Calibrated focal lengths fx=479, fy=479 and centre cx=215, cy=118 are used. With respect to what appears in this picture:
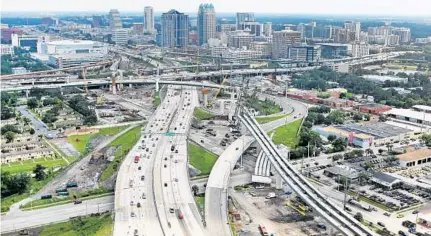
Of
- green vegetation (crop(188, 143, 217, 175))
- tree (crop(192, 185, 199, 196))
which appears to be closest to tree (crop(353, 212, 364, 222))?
tree (crop(192, 185, 199, 196))

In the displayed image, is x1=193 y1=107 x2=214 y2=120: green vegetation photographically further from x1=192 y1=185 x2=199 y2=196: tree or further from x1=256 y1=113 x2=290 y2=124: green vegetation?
x1=192 y1=185 x2=199 y2=196: tree

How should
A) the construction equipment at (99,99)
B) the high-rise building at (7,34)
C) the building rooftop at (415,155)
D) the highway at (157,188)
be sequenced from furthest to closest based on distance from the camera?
the high-rise building at (7,34), the construction equipment at (99,99), the building rooftop at (415,155), the highway at (157,188)

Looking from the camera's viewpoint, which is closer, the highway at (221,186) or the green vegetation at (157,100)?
the highway at (221,186)

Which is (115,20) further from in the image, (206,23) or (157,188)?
(157,188)

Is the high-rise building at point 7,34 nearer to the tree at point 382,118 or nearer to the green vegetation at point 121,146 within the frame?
the green vegetation at point 121,146

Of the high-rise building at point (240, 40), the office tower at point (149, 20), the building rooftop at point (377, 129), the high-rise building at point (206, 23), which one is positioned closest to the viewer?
the building rooftop at point (377, 129)

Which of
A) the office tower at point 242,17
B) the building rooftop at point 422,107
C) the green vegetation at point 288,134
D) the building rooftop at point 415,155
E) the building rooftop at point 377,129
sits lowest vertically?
the green vegetation at point 288,134

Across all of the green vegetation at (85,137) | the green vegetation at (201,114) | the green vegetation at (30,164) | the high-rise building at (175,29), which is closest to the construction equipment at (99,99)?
the green vegetation at (201,114)

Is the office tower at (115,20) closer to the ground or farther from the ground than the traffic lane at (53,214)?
farther from the ground
